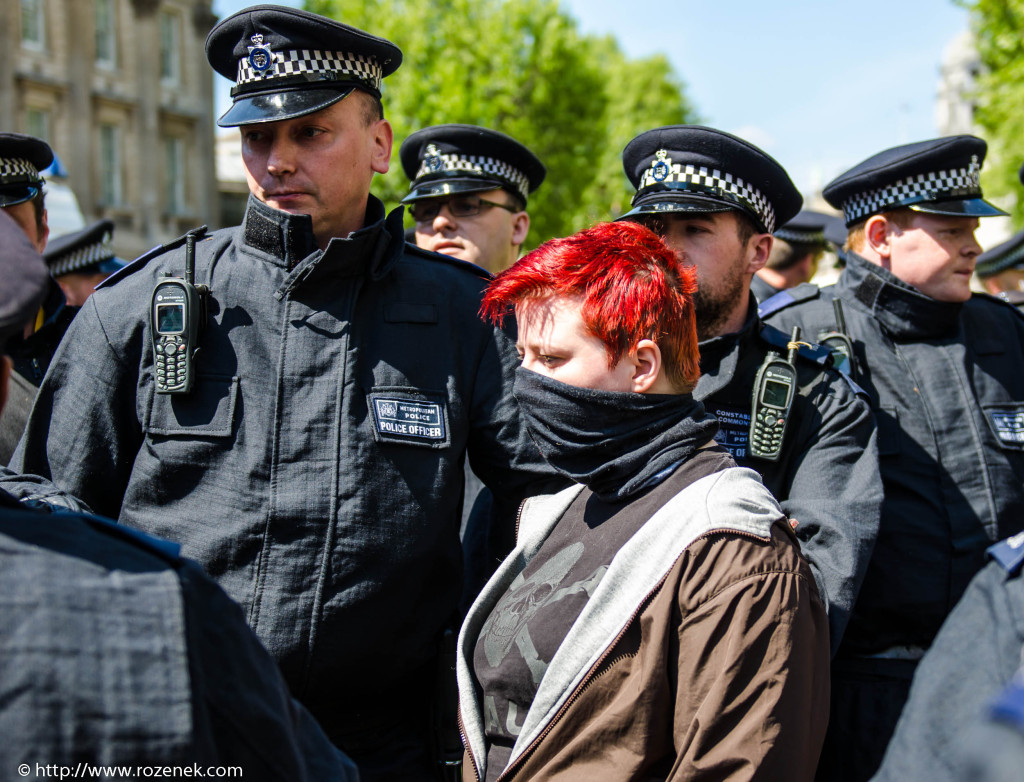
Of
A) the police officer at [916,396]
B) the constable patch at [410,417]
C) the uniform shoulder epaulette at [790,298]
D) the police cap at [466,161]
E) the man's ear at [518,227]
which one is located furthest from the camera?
the man's ear at [518,227]

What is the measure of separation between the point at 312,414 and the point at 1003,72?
1063cm

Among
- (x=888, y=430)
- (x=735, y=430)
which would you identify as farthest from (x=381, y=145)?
(x=888, y=430)

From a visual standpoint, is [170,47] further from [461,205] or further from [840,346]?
[840,346]

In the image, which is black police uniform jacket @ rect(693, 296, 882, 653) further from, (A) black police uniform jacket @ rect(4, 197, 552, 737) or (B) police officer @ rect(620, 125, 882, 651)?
(A) black police uniform jacket @ rect(4, 197, 552, 737)

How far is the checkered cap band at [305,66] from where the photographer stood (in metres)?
2.70

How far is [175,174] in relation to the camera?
27250mm

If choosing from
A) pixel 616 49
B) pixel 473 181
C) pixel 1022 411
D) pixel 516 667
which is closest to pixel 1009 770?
pixel 516 667

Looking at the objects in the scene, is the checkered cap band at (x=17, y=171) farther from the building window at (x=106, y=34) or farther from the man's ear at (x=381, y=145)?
the building window at (x=106, y=34)

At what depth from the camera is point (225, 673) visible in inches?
56.2

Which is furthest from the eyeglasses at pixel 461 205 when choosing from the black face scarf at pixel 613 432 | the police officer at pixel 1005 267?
the police officer at pixel 1005 267

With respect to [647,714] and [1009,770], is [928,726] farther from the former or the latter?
[647,714]

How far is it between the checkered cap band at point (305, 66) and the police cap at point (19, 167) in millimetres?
1401

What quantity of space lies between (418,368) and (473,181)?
7.53 ft

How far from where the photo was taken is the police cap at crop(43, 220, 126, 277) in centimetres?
526
